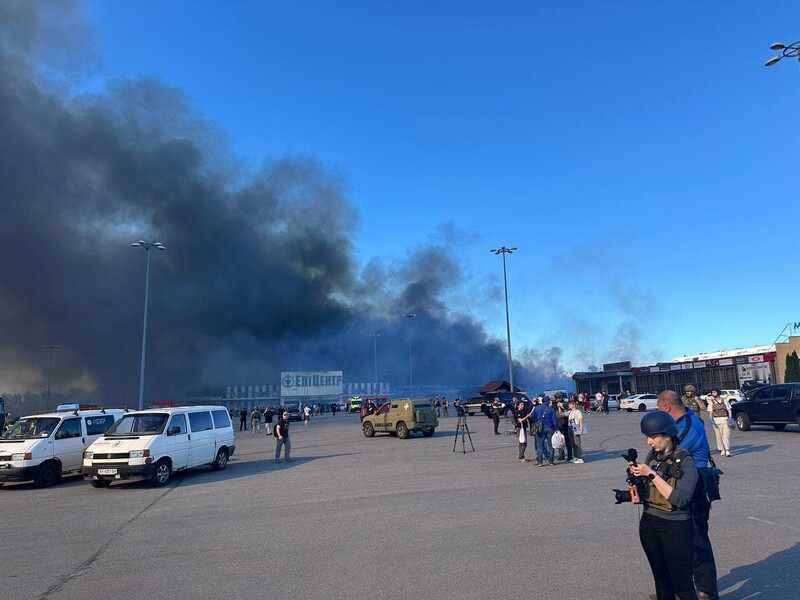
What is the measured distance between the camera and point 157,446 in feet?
37.6

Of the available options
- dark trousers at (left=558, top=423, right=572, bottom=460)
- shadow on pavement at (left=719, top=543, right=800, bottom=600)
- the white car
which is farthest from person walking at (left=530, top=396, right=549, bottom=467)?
the white car

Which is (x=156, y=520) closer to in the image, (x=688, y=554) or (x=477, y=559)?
(x=477, y=559)

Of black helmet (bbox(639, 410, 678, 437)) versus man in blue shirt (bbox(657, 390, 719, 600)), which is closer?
black helmet (bbox(639, 410, 678, 437))

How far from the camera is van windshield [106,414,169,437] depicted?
11852mm

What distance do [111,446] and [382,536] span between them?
7452 millimetres

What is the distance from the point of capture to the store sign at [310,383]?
6875 cm

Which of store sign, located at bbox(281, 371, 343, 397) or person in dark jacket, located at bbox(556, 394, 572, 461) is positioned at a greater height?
store sign, located at bbox(281, 371, 343, 397)

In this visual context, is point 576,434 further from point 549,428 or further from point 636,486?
point 636,486

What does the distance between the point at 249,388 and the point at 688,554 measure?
274 ft

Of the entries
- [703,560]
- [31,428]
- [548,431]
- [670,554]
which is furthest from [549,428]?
[31,428]

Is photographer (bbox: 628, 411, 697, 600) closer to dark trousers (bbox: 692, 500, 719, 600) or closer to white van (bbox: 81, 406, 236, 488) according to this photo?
dark trousers (bbox: 692, 500, 719, 600)

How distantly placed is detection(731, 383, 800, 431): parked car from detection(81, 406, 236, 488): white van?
17.5 m

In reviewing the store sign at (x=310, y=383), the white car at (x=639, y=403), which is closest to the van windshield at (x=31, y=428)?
the white car at (x=639, y=403)

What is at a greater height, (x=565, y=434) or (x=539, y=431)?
(x=539, y=431)
